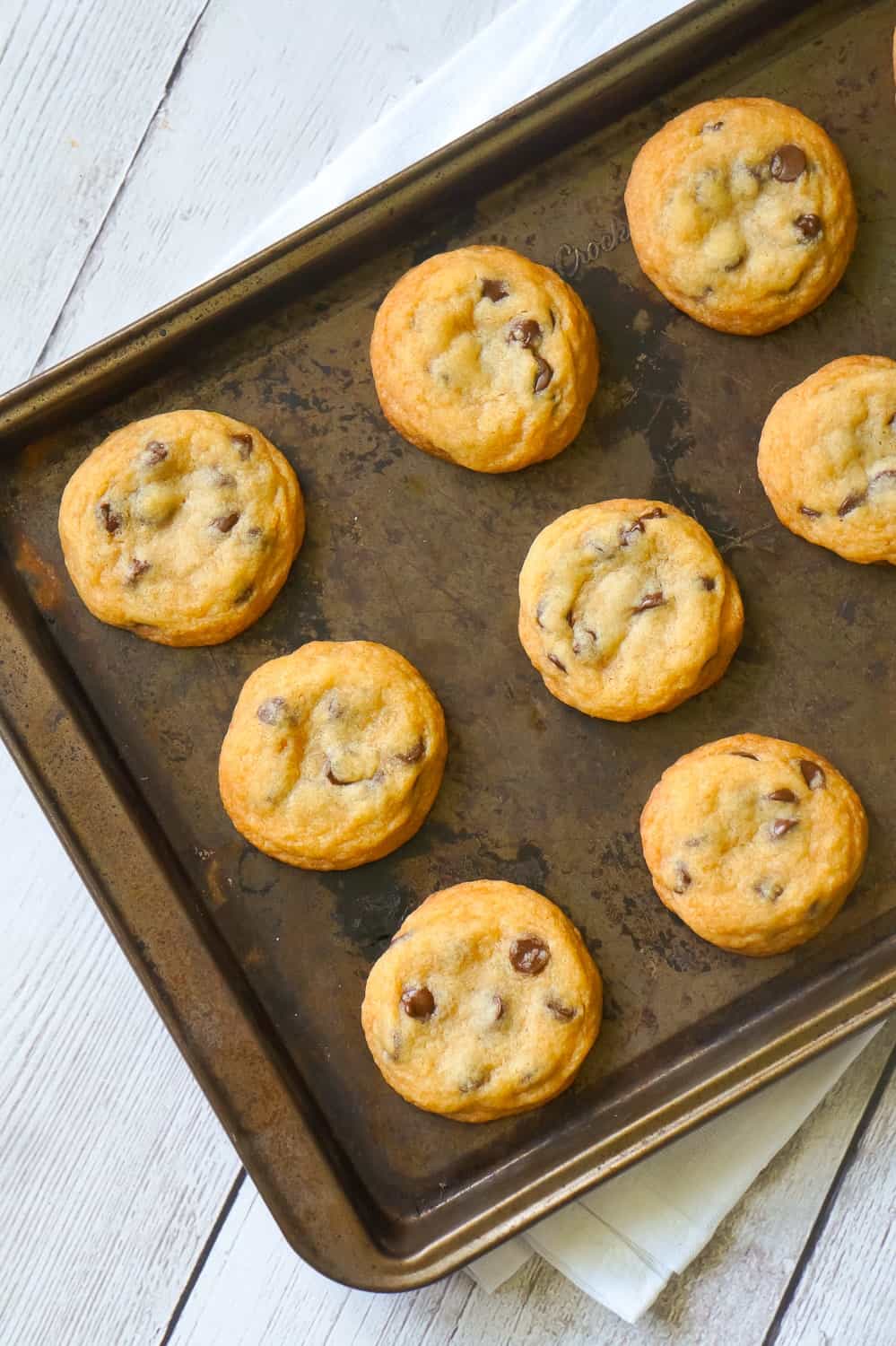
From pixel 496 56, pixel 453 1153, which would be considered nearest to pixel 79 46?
pixel 496 56

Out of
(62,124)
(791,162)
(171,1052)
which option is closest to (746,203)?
(791,162)

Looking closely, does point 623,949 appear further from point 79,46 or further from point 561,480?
point 79,46

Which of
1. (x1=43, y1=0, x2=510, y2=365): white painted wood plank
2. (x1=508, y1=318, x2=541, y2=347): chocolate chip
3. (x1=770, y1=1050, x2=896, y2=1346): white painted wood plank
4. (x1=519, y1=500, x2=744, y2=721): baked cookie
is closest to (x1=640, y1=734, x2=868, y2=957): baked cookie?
(x1=519, y1=500, x2=744, y2=721): baked cookie

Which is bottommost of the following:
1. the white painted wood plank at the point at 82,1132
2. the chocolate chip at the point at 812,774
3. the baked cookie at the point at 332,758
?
the white painted wood plank at the point at 82,1132

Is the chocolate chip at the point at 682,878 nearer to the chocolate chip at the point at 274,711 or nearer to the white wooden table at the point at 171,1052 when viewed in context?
the white wooden table at the point at 171,1052

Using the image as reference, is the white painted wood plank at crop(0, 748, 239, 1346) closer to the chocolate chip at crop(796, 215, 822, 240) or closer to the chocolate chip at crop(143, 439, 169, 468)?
the chocolate chip at crop(143, 439, 169, 468)

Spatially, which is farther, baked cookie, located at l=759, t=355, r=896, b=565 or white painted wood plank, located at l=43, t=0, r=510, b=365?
white painted wood plank, located at l=43, t=0, r=510, b=365

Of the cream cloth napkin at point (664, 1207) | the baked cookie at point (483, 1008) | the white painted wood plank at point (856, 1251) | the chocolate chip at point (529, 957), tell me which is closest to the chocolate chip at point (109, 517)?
the baked cookie at point (483, 1008)
